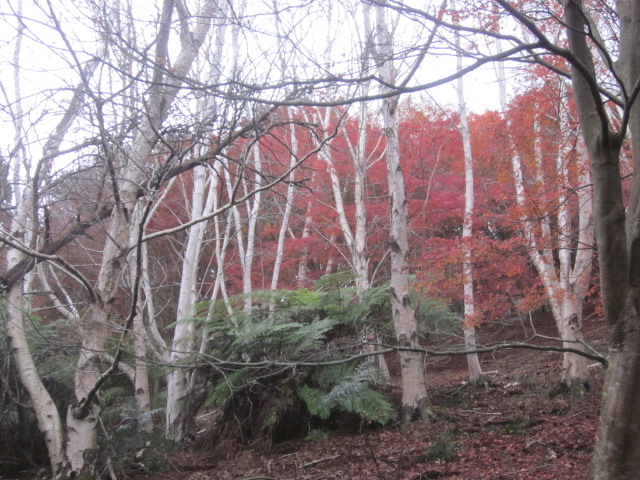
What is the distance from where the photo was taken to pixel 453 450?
5.07 m

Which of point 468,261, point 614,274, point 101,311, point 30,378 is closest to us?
point 614,274

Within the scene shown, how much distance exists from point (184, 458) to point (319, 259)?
10.0 m

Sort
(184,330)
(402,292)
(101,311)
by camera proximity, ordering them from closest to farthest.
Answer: (101,311), (402,292), (184,330)

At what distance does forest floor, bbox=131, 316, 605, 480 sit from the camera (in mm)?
4508

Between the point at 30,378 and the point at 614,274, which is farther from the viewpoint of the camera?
the point at 30,378

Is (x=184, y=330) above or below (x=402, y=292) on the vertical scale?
below

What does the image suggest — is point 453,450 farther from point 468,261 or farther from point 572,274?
point 572,274

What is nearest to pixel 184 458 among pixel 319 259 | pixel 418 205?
pixel 418 205

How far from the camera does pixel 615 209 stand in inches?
114

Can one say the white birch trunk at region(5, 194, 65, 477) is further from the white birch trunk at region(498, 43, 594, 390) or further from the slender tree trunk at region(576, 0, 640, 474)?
the white birch trunk at region(498, 43, 594, 390)

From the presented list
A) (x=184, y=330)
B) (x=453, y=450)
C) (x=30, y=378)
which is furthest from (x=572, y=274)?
(x=30, y=378)

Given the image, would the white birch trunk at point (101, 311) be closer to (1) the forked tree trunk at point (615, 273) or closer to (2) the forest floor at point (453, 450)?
(2) the forest floor at point (453, 450)

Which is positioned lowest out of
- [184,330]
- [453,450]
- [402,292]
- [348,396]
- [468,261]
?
[453,450]

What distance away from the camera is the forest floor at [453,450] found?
4.51m
